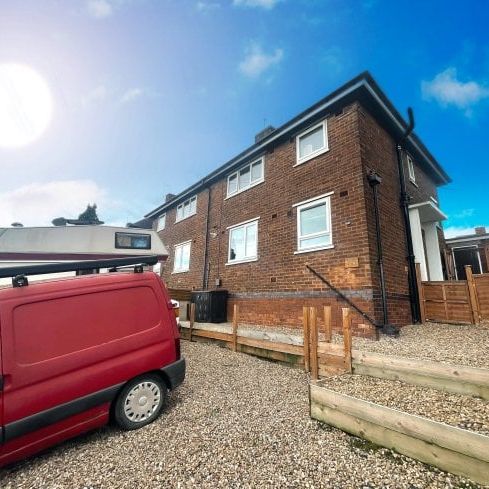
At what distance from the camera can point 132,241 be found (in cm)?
802

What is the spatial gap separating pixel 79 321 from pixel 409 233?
10.0 metres

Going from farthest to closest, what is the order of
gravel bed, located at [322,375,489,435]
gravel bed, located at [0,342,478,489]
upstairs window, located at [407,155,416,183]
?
upstairs window, located at [407,155,416,183] < gravel bed, located at [322,375,489,435] < gravel bed, located at [0,342,478,489]

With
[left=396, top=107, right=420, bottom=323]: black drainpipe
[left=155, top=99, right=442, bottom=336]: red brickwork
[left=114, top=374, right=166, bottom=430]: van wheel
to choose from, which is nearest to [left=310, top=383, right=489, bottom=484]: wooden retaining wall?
[left=114, top=374, right=166, bottom=430]: van wheel

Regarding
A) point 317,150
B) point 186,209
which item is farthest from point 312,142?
point 186,209

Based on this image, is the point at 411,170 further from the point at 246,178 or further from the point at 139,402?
the point at 139,402

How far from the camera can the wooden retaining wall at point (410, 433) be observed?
228cm

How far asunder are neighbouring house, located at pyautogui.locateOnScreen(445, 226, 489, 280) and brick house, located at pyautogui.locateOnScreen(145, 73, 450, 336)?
8.09m

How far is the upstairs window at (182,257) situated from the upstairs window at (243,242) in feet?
12.8

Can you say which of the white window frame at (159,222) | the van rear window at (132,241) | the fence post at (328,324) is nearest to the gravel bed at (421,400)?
the fence post at (328,324)

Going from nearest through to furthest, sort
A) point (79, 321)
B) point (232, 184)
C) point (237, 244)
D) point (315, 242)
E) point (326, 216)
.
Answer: point (79, 321), point (326, 216), point (315, 242), point (237, 244), point (232, 184)

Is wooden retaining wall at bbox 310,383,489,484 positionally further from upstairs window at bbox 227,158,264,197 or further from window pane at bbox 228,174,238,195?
window pane at bbox 228,174,238,195

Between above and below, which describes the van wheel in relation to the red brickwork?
below

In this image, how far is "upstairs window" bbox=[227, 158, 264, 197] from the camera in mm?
11977

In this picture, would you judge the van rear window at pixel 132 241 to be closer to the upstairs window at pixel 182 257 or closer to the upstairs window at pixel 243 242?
the upstairs window at pixel 243 242
